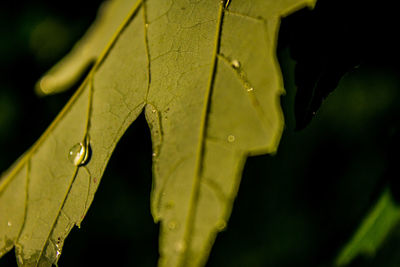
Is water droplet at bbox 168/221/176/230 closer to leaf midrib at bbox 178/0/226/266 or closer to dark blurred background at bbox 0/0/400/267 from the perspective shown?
leaf midrib at bbox 178/0/226/266

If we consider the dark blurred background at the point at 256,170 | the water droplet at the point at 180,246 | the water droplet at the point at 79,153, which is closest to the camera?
the water droplet at the point at 180,246

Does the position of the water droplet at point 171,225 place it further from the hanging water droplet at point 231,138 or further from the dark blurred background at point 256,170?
the dark blurred background at point 256,170

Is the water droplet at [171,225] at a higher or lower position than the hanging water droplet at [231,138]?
lower

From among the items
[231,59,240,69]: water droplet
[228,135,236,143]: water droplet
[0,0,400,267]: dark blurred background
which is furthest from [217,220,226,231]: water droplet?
[0,0,400,267]: dark blurred background

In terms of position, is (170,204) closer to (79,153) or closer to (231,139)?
(231,139)

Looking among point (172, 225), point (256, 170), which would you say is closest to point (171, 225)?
point (172, 225)

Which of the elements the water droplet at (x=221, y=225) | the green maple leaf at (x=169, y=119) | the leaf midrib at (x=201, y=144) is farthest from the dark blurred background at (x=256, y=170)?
the water droplet at (x=221, y=225)

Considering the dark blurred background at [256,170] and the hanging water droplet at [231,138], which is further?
the dark blurred background at [256,170]
